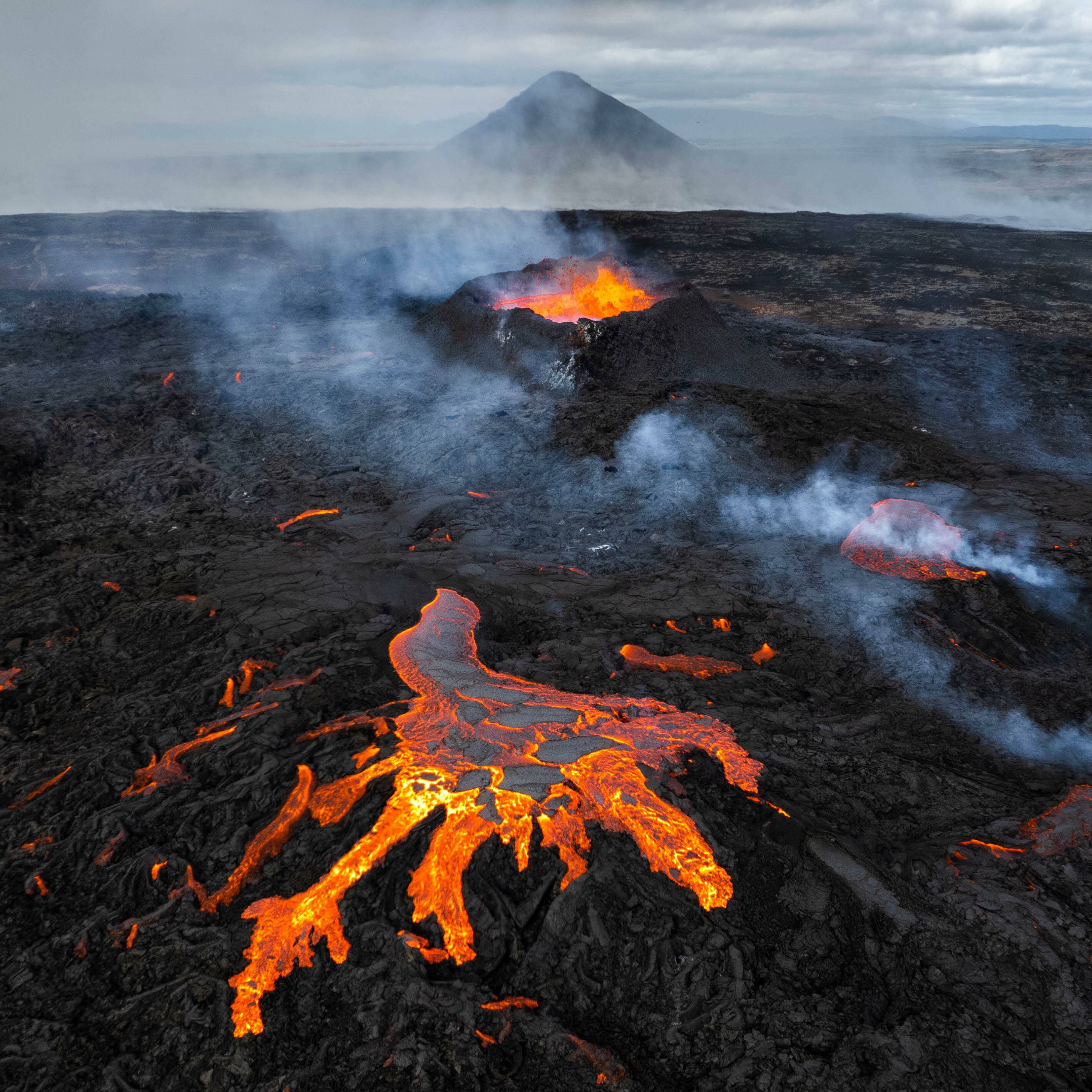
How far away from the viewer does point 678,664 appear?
7.10 meters

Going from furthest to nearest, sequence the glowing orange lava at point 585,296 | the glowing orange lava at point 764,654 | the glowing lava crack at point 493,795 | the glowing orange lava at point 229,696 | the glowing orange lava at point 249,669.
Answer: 1. the glowing orange lava at point 585,296
2. the glowing orange lava at point 764,654
3. the glowing orange lava at point 249,669
4. the glowing orange lava at point 229,696
5. the glowing lava crack at point 493,795

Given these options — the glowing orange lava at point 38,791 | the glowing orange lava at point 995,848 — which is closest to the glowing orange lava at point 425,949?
the glowing orange lava at point 38,791

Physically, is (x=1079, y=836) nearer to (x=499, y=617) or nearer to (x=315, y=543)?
(x=499, y=617)

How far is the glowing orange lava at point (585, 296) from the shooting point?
55.4 feet

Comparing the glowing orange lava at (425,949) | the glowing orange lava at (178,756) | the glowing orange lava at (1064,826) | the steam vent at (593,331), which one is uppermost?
the steam vent at (593,331)

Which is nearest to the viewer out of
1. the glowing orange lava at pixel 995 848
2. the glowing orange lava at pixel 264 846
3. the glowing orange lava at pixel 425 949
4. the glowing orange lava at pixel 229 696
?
the glowing orange lava at pixel 425 949

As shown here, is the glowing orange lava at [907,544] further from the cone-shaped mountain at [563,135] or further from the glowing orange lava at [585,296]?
the cone-shaped mountain at [563,135]

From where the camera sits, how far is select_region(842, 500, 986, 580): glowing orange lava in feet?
27.8

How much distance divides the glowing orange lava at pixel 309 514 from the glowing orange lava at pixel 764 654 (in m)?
6.44

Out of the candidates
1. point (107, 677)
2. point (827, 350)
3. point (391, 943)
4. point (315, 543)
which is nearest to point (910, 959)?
point (391, 943)

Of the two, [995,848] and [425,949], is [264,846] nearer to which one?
[425,949]

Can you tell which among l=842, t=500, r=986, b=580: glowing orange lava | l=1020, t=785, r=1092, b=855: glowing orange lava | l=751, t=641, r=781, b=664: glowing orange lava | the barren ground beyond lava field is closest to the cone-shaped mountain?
the barren ground beyond lava field

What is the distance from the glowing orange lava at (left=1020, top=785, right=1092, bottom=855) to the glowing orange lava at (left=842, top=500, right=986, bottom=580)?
3.25 m

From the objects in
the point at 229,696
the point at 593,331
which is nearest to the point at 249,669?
the point at 229,696
